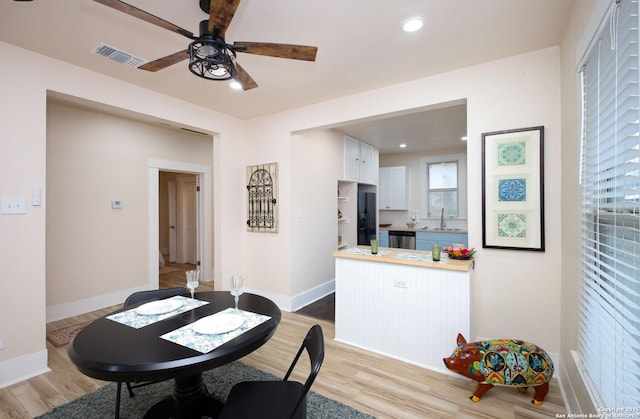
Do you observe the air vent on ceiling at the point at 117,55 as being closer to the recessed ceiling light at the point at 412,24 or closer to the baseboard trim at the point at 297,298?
the recessed ceiling light at the point at 412,24

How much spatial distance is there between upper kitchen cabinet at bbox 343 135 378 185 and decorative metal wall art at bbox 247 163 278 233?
1.49 meters

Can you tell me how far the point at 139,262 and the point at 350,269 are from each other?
317 cm

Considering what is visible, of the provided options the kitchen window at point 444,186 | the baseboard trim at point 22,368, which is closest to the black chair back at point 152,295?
the baseboard trim at point 22,368

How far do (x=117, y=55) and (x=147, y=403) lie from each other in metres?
2.60

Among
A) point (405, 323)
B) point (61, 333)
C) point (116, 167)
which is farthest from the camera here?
point (116, 167)

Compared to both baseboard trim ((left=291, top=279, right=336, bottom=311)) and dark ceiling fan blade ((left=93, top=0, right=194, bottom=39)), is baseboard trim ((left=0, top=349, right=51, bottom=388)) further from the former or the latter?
dark ceiling fan blade ((left=93, top=0, right=194, bottom=39))

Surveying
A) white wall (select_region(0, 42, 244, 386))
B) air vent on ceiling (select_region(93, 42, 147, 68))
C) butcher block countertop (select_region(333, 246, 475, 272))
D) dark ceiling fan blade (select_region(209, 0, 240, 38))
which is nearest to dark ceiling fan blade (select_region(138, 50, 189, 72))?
dark ceiling fan blade (select_region(209, 0, 240, 38))

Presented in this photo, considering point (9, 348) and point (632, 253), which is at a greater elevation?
point (632, 253)

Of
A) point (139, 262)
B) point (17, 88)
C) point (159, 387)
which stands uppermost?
point (17, 88)

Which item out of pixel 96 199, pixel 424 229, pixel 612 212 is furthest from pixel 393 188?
pixel 96 199

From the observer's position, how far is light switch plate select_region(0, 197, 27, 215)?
7.06ft

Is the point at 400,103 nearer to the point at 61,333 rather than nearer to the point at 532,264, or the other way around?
the point at 532,264

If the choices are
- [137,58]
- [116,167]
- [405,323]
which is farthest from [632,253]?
[116,167]

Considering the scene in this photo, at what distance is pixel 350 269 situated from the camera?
278 cm
